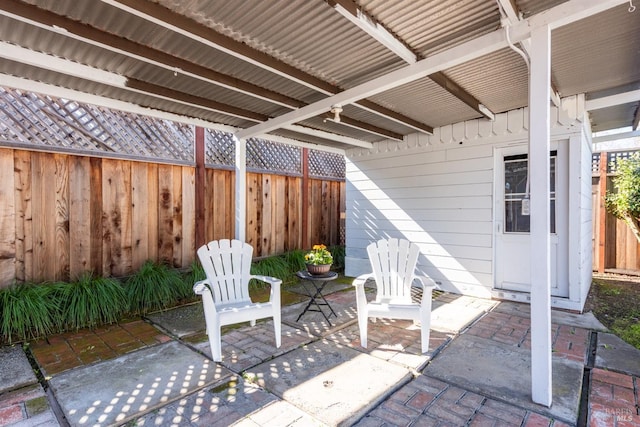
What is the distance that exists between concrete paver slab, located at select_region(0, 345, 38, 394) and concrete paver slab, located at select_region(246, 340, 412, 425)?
5.44 ft

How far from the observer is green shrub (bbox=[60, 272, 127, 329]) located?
346cm

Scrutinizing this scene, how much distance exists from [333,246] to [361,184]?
173 centimetres

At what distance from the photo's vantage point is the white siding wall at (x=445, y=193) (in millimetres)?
4520

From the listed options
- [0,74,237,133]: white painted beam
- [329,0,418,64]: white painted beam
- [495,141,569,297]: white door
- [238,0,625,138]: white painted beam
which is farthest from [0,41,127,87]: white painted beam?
[495,141,569,297]: white door

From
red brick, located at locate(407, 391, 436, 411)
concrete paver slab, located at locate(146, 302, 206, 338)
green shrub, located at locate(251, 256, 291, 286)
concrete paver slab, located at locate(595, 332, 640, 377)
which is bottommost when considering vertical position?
red brick, located at locate(407, 391, 436, 411)

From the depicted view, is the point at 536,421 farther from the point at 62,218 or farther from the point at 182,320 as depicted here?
the point at 62,218

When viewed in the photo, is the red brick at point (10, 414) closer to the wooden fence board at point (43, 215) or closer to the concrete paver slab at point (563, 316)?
the wooden fence board at point (43, 215)

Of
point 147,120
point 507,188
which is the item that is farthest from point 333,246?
point 147,120

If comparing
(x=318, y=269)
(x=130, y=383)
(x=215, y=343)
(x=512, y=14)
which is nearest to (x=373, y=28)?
(x=512, y=14)

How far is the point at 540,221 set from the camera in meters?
2.13

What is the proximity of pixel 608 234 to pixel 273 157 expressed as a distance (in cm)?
644

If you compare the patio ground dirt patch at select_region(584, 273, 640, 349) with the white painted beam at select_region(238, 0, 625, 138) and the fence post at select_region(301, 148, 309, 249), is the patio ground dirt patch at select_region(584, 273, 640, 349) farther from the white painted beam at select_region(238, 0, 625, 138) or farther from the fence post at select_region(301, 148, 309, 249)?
the fence post at select_region(301, 148, 309, 249)

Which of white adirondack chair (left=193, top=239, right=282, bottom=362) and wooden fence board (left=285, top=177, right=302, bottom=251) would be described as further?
wooden fence board (left=285, top=177, right=302, bottom=251)

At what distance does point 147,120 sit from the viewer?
445 cm
